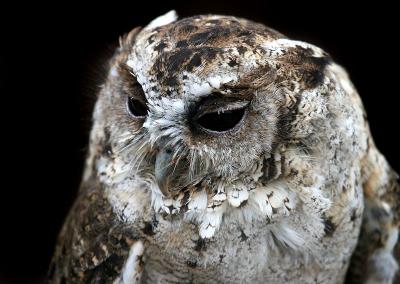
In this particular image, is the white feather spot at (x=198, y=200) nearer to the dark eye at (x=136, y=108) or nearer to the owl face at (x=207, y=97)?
the owl face at (x=207, y=97)

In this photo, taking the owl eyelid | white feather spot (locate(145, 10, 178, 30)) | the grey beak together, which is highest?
white feather spot (locate(145, 10, 178, 30))

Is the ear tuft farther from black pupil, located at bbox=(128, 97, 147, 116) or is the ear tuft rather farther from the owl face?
black pupil, located at bbox=(128, 97, 147, 116)

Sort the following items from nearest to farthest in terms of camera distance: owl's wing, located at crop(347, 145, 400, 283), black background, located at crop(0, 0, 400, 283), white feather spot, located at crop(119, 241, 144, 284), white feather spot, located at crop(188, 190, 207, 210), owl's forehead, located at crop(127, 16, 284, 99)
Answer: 1. owl's forehead, located at crop(127, 16, 284, 99)
2. white feather spot, located at crop(188, 190, 207, 210)
3. white feather spot, located at crop(119, 241, 144, 284)
4. owl's wing, located at crop(347, 145, 400, 283)
5. black background, located at crop(0, 0, 400, 283)

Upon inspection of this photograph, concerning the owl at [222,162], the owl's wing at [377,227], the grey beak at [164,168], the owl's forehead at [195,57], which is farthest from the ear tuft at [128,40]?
the owl's wing at [377,227]

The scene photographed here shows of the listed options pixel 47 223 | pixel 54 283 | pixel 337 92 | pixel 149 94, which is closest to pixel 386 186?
pixel 337 92

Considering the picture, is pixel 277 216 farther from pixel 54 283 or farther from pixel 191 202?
pixel 54 283

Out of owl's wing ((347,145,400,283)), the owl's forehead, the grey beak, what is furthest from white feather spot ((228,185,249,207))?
owl's wing ((347,145,400,283))

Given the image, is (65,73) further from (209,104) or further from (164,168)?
(209,104)

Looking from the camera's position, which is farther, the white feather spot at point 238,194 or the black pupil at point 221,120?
the white feather spot at point 238,194
